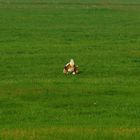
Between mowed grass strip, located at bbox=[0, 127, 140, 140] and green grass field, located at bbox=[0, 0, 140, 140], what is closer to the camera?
mowed grass strip, located at bbox=[0, 127, 140, 140]

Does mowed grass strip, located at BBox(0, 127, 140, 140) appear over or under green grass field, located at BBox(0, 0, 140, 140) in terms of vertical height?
under

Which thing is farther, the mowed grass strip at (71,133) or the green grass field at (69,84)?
the green grass field at (69,84)

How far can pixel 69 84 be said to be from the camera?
75.9ft

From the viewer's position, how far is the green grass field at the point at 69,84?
15477 mm

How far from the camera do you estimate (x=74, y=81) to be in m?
24.0

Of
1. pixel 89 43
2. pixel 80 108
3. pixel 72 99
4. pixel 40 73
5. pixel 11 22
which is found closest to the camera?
pixel 80 108

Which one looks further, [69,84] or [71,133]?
[69,84]

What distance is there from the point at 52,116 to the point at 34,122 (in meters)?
0.94

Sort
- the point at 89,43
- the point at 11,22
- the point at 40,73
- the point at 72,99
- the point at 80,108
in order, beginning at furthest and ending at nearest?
the point at 11,22 < the point at 89,43 < the point at 40,73 < the point at 72,99 < the point at 80,108

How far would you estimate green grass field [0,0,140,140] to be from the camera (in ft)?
50.8

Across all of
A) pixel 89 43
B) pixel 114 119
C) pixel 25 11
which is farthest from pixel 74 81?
pixel 25 11

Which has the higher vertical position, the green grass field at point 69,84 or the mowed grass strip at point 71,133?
the green grass field at point 69,84

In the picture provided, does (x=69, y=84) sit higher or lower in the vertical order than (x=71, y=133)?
higher

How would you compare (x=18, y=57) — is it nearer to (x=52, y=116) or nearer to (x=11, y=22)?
(x=52, y=116)
